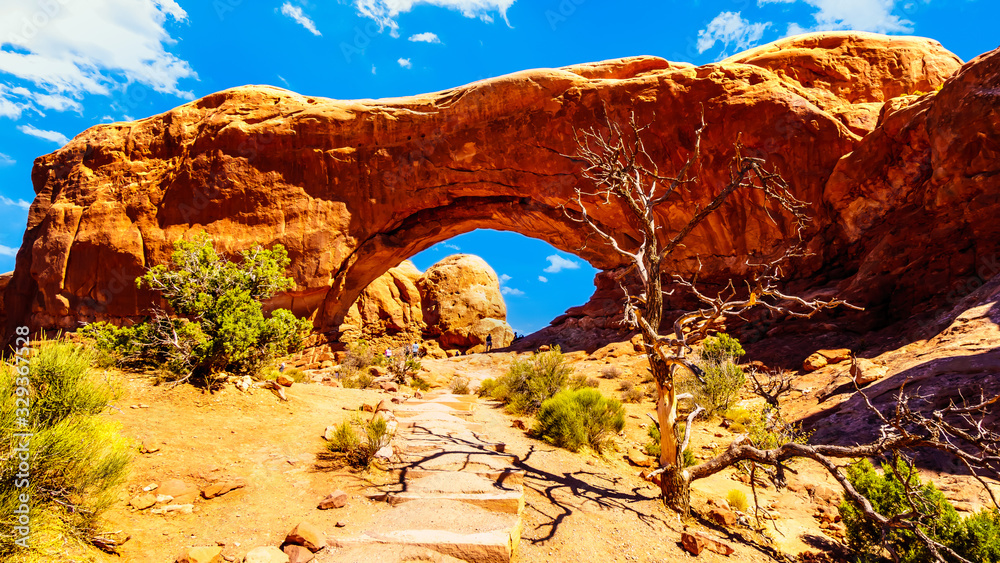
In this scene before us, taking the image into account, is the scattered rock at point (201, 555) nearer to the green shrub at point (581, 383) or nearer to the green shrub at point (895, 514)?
the green shrub at point (895, 514)

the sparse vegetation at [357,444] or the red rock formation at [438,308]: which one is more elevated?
the red rock formation at [438,308]

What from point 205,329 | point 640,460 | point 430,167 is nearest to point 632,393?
point 640,460

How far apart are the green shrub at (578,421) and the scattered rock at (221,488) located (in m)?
4.49

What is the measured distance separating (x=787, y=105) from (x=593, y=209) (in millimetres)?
7668

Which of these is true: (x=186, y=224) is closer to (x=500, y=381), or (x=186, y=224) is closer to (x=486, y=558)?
(x=500, y=381)

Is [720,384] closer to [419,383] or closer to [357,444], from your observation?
[357,444]

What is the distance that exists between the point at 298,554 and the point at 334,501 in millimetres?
900

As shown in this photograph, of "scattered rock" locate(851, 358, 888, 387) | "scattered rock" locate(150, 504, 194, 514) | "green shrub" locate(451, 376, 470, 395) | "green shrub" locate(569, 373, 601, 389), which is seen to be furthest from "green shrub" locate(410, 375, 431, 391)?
"scattered rock" locate(851, 358, 888, 387)

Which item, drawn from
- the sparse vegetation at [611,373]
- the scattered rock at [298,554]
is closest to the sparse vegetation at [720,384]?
the sparse vegetation at [611,373]

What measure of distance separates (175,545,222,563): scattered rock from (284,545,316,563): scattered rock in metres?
0.46

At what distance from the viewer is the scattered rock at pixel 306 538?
11.4 ft

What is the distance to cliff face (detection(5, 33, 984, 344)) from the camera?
1547 cm

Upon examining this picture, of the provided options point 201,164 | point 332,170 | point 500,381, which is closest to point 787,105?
point 500,381

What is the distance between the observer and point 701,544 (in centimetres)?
423
